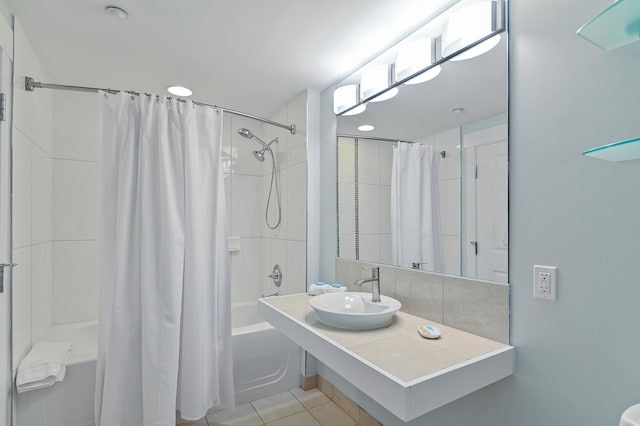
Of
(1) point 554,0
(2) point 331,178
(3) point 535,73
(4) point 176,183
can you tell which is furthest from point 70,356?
(1) point 554,0

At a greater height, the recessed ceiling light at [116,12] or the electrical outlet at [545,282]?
the recessed ceiling light at [116,12]

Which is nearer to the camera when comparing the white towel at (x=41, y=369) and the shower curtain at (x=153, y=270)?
the white towel at (x=41, y=369)

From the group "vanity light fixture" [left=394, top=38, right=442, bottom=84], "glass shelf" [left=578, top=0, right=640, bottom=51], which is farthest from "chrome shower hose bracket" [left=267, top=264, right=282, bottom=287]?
"glass shelf" [left=578, top=0, right=640, bottom=51]

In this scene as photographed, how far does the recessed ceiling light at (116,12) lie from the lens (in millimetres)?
1548

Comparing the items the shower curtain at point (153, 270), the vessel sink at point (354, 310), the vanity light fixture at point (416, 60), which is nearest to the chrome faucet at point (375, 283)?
the vessel sink at point (354, 310)

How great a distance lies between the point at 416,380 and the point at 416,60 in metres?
1.45

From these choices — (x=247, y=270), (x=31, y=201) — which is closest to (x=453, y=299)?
(x=247, y=270)

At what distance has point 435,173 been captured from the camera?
5.49 feet

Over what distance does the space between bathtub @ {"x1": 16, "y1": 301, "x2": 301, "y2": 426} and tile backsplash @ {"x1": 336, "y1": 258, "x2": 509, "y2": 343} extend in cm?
99

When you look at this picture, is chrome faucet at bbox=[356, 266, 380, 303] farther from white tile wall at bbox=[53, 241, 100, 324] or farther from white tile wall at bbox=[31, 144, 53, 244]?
white tile wall at bbox=[53, 241, 100, 324]

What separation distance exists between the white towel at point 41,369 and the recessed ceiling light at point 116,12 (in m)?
1.76

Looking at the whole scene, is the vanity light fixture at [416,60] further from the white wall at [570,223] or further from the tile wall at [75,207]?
the tile wall at [75,207]

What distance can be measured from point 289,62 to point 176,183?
102cm

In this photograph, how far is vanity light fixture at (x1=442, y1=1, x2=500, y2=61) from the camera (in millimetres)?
1349
